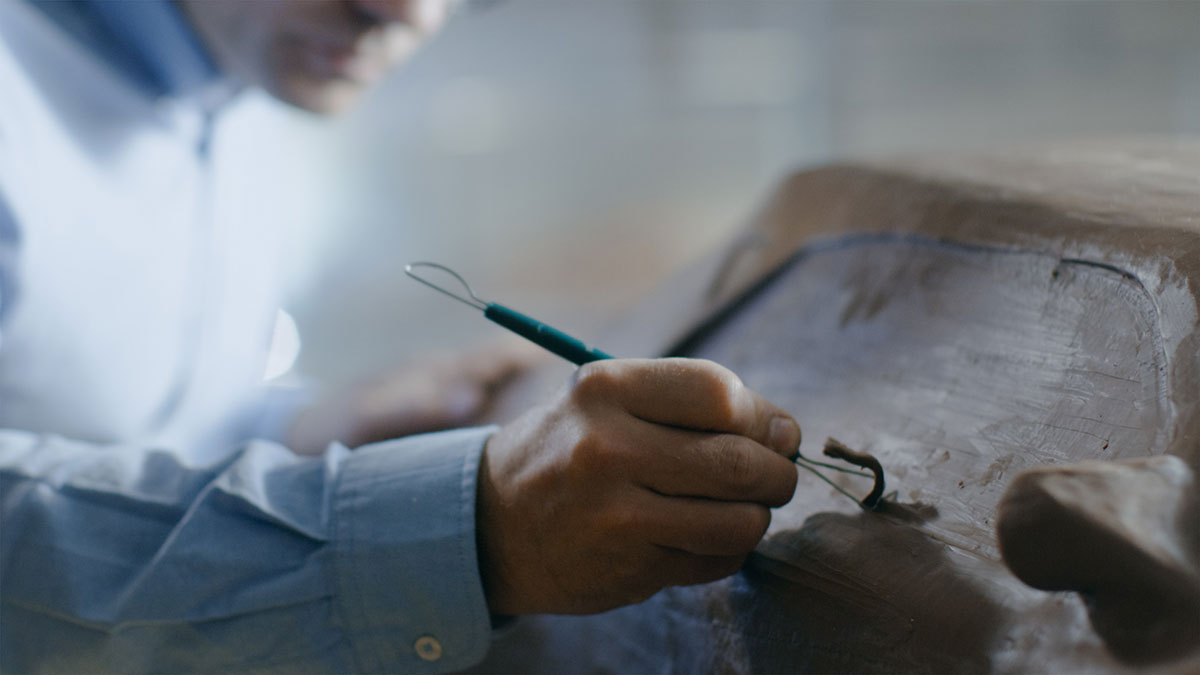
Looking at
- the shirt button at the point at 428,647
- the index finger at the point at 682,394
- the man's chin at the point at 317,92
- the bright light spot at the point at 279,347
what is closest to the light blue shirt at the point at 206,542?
the shirt button at the point at 428,647

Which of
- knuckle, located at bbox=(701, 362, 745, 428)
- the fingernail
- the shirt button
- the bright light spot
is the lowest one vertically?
the bright light spot

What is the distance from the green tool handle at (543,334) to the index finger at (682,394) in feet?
0.19

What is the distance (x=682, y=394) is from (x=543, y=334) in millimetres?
106

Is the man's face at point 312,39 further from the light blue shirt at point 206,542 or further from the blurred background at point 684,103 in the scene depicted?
the blurred background at point 684,103

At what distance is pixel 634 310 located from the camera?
99cm

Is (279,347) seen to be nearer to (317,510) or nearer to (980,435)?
(317,510)

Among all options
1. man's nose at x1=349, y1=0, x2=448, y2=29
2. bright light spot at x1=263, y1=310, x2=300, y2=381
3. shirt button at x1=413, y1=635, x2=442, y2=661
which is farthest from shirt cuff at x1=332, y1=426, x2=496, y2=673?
bright light spot at x1=263, y1=310, x2=300, y2=381

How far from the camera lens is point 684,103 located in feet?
10.5

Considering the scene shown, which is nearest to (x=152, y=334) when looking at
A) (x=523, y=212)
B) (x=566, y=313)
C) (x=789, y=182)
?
(x=566, y=313)

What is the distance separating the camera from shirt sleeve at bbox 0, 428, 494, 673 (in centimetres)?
52

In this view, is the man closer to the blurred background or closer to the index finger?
the index finger

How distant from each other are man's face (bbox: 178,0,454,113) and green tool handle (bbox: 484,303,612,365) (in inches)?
22.3

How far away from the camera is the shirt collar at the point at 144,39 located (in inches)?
37.2

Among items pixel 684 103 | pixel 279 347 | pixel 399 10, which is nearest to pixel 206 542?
pixel 399 10
